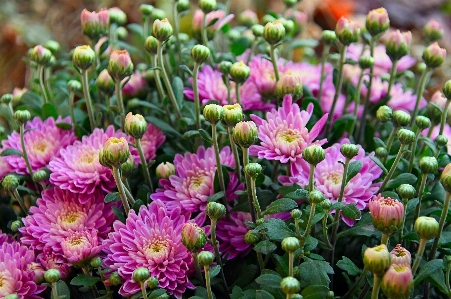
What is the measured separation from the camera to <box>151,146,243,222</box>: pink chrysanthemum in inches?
22.4

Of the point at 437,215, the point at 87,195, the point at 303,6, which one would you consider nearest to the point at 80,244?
the point at 87,195

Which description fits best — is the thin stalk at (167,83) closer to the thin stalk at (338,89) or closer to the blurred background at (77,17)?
the thin stalk at (338,89)

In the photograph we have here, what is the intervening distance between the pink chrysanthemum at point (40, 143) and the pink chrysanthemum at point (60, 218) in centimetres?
5

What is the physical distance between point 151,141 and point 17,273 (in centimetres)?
21

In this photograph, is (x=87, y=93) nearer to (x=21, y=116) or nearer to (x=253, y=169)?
(x=21, y=116)

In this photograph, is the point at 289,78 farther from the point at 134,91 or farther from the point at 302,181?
the point at 134,91

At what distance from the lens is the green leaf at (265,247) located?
48 centimetres

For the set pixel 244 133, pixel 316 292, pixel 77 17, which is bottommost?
pixel 77 17

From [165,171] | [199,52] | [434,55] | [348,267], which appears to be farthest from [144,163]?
[434,55]

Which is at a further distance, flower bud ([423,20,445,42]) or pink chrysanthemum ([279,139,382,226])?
flower bud ([423,20,445,42])

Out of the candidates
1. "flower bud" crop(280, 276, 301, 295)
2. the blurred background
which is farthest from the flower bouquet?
the blurred background

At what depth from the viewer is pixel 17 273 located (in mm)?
537

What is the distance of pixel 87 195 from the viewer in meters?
0.60

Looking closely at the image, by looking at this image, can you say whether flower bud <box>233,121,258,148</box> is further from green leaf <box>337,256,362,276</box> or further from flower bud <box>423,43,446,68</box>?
flower bud <box>423,43,446,68</box>
